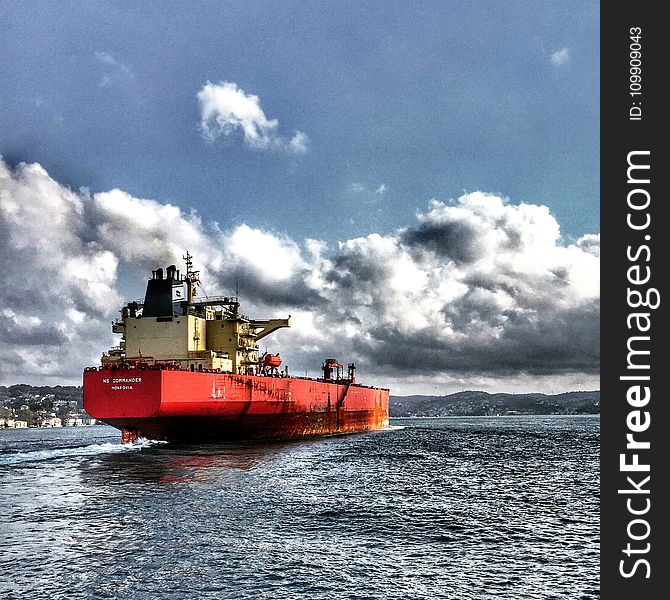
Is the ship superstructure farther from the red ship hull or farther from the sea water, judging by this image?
the sea water

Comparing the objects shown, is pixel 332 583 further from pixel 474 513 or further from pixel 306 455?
pixel 306 455

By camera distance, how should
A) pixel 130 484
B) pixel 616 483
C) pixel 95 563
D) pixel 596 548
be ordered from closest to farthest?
pixel 616 483, pixel 95 563, pixel 596 548, pixel 130 484

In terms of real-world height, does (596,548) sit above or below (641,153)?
below

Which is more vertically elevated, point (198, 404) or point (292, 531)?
point (198, 404)

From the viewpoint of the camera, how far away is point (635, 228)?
1012 centimetres

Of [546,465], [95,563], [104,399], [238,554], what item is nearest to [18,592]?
[95,563]

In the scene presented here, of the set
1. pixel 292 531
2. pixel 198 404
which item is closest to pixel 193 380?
pixel 198 404

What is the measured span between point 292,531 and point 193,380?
2157cm

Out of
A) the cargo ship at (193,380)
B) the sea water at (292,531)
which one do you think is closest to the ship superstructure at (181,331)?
the cargo ship at (193,380)

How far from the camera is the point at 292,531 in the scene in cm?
1677

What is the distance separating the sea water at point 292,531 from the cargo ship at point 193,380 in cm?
532

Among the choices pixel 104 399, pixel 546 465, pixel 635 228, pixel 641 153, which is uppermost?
pixel 641 153

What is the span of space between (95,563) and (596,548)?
11.8 metres

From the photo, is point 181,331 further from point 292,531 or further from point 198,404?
point 292,531
